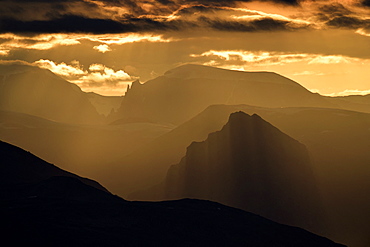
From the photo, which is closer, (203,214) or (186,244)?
(186,244)

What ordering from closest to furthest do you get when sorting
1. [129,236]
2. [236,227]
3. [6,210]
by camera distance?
[129,236]
[6,210]
[236,227]

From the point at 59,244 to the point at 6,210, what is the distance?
114 feet

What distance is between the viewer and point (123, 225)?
173m

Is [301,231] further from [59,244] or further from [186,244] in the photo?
[59,244]

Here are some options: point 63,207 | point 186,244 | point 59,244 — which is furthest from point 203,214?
point 59,244

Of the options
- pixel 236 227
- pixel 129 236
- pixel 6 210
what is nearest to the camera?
pixel 129 236

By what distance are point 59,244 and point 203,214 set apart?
58667 millimetres

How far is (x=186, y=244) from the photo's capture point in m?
164

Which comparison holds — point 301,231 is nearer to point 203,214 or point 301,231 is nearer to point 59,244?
point 203,214

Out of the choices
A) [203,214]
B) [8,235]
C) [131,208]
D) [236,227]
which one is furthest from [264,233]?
[8,235]

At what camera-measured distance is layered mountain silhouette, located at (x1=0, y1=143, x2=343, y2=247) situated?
514 ft

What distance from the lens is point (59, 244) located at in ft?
484

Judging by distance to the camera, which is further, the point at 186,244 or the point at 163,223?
the point at 163,223

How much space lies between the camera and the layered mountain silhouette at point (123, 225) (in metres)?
157
